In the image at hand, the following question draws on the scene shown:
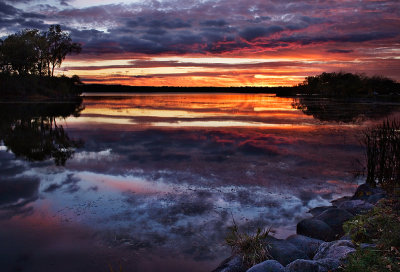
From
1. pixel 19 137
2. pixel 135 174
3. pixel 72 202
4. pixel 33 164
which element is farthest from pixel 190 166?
pixel 19 137

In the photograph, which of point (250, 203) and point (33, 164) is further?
point (33, 164)

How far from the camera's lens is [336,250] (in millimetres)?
5793

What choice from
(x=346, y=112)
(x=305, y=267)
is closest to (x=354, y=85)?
(x=346, y=112)

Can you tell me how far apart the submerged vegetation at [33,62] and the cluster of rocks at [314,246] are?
74.7m

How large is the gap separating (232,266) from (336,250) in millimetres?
1855

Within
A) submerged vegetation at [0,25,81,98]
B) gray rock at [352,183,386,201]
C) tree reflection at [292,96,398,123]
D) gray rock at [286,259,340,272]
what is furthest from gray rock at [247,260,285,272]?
submerged vegetation at [0,25,81,98]

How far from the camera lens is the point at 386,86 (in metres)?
130

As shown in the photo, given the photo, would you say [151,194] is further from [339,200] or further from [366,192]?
[366,192]

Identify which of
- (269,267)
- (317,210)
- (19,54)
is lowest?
(317,210)

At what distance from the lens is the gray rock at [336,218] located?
805 cm

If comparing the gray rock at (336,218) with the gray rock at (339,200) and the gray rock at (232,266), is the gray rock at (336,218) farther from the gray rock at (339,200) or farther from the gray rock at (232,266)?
the gray rock at (232,266)

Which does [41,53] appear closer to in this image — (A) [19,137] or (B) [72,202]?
(A) [19,137]

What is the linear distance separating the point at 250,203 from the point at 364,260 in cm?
491

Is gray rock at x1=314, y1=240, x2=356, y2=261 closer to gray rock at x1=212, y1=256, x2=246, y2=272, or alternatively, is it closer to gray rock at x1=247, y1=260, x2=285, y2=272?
gray rock at x1=247, y1=260, x2=285, y2=272
